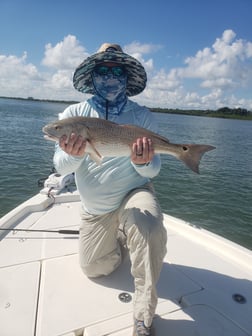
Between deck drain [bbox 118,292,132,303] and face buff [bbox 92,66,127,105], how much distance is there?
233 centimetres

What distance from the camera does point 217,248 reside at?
181 inches

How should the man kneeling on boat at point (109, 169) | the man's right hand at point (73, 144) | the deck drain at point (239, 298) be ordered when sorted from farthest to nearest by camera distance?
the deck drain at point (239, 298), the man kneeling on boat at point (109, 169), the man's right hand at point (73, 144)

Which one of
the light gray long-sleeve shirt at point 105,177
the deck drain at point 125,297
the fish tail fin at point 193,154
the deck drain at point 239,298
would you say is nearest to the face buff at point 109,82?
the light gray long-sleeve shirt at point 105,177

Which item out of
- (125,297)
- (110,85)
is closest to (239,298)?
(125,297)

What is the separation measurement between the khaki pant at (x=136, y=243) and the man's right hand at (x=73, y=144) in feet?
2.69

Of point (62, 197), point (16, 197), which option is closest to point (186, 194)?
point (16, 197)

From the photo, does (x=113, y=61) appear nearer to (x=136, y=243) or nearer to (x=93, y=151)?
(x=93, y=151)

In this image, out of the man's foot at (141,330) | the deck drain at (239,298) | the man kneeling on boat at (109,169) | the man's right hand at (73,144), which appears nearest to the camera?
the man's foot at (141,330)

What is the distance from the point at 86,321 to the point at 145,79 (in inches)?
117

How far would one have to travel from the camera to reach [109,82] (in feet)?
12.7

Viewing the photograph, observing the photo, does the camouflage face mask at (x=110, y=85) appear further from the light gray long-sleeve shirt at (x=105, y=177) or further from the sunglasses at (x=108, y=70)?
the light gray long-sleeve shirt at (x=105, y=177)

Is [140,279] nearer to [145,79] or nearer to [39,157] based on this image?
[145,79]

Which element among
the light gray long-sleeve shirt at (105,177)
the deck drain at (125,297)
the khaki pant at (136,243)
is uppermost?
the light gray long-sleeve shirt at (105,177)

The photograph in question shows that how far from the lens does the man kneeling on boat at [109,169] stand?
3.28 meters
